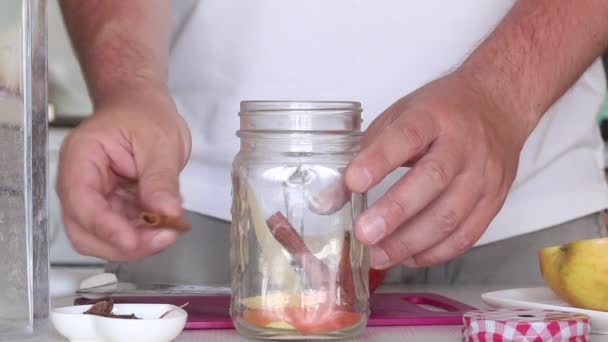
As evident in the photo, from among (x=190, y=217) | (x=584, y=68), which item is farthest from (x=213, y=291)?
(x=584, y=68)

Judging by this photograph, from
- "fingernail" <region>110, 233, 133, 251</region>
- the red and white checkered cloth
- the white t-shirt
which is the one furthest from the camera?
the white t-shirt

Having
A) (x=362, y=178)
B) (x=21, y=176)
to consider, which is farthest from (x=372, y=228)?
(x=21, y=176)

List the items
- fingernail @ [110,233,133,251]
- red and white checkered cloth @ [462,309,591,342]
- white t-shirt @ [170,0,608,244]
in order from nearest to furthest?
red and white checkered cloth @ [462,309,591,342]
fingernail @ [110,233,133,251]
white t-shirt @ [170,0,608,244]

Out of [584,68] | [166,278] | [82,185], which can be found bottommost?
[166,278]

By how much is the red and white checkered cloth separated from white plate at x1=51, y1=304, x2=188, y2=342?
201 mm

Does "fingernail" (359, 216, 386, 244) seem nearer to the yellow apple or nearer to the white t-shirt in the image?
the yellow apple

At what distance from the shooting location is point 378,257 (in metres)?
0.80

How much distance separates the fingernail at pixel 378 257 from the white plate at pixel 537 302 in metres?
0.08

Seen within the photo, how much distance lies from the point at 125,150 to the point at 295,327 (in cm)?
23

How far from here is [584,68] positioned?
102cm

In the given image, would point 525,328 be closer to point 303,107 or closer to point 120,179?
point 303,107

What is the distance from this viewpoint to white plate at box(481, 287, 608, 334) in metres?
0.69

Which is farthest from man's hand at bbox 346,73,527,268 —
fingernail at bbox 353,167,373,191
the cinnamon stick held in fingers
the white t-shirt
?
the white t-shirt

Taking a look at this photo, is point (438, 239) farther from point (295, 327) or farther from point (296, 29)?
point (296, 29)
